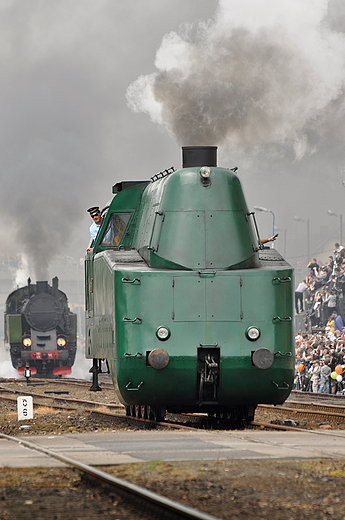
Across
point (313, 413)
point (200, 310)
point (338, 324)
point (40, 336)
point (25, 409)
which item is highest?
point (200, 310)

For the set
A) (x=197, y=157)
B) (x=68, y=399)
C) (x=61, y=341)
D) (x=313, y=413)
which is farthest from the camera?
(x=61, y=341)

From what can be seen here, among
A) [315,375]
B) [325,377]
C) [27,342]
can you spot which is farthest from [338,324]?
[27,342]

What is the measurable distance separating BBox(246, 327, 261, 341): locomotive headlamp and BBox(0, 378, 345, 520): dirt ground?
325 cm

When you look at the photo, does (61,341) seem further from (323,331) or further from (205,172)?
(205,172)

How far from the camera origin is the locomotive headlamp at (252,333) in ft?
35.6

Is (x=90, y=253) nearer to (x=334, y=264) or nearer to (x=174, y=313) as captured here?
(x=174, y=313)

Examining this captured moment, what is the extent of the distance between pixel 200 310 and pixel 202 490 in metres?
→ 4.80

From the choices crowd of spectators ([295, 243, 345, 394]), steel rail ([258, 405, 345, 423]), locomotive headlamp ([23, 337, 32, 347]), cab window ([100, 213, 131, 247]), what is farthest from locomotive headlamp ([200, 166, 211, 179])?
locomotive headlamp ([23, 337, 32, 347])

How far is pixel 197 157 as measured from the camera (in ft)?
40.4

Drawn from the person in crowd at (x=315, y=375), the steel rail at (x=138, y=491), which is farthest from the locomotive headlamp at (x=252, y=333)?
the person in crowd at (x=315, y=375)

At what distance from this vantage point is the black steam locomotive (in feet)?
119

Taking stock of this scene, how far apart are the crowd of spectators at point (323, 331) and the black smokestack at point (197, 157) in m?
9.88

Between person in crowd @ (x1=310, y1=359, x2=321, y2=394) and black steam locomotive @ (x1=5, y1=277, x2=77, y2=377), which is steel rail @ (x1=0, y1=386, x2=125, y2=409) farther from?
black steam locomotive @ (x1=5, y1=277, x2=77, y2=377)

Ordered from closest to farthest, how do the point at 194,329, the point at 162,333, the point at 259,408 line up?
the point at 162,333
the point at 194,329
the point at 259,408
